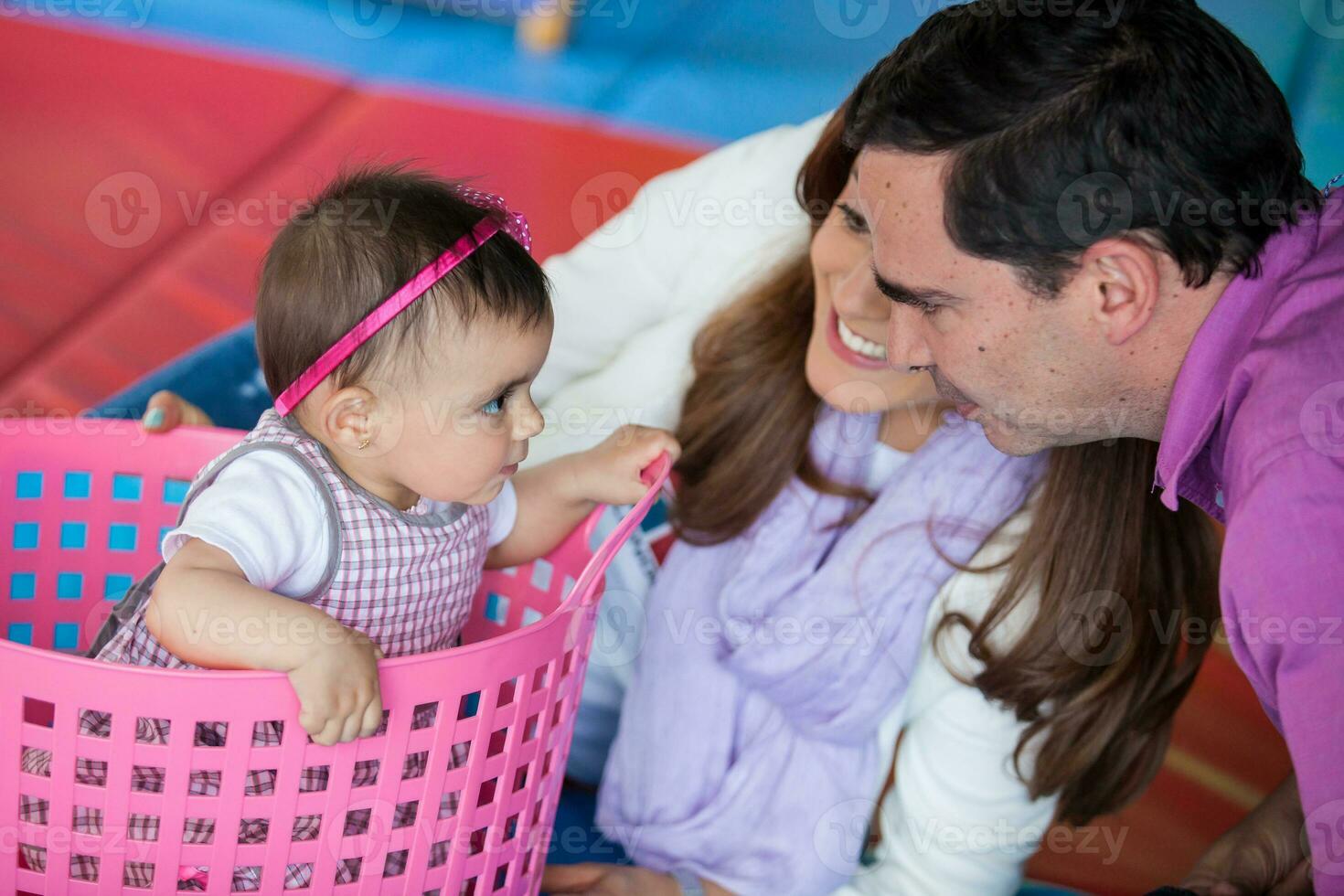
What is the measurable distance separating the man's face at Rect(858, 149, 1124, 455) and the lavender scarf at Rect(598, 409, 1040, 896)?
25 cm

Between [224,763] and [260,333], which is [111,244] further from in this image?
[224,763]

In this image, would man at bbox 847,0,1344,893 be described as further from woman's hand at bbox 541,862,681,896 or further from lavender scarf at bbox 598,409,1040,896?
woman's hand at bbox 541,862,681,896

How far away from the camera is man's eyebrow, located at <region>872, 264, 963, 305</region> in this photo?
106cm

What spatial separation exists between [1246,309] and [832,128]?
52 centimetres

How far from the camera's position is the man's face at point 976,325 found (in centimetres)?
104

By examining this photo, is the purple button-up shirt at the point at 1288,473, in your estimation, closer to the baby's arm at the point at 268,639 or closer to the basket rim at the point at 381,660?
the basket rim at the point at 381,660

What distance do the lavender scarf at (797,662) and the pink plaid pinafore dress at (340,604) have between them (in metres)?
0.31

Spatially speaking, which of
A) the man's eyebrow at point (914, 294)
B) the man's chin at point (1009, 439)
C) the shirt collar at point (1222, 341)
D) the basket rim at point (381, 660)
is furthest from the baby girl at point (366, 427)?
the shirt collar at point (1222, 341)

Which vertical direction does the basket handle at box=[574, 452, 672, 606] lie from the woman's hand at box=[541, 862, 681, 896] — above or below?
above

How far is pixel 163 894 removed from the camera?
0.94 metres

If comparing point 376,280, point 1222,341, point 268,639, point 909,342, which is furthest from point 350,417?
point 1222,341

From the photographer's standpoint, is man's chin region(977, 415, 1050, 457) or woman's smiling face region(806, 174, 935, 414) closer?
man's chin region(977, 415, 1050, 457)

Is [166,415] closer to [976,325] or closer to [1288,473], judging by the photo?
[976,325]

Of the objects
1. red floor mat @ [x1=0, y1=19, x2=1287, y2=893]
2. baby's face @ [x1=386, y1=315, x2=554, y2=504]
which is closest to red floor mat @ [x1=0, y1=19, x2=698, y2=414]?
red floor mat @ [x1=0, y1=19, x2=1287, y2=893]
